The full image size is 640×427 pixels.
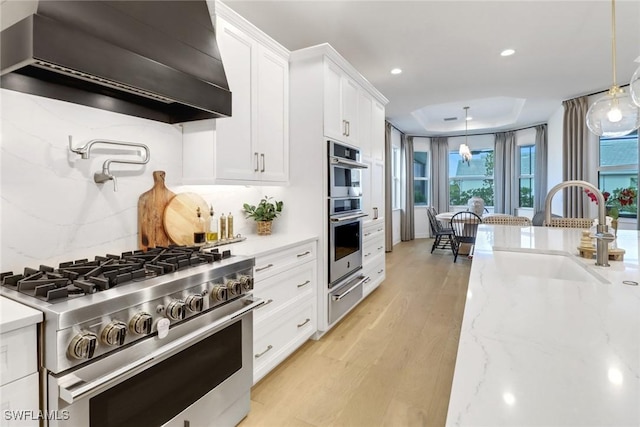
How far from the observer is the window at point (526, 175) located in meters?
7.64

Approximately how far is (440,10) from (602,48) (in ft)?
6.90

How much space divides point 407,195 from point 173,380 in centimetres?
737

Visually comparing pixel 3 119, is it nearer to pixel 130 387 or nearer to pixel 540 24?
pixel 130 387

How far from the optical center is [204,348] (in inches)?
60.6

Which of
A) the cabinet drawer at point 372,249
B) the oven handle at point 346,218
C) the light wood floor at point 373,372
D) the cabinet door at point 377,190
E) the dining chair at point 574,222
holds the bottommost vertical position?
the light wood floor at point 373,372

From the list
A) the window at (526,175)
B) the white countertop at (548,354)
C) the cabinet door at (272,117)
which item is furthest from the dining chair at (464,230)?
the white countertop at (548,354)

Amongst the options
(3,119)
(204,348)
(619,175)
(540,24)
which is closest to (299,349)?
(204,348)

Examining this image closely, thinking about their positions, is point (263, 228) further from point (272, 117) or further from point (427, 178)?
point (427, 178)

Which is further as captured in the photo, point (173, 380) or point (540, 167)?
point (540, 167)

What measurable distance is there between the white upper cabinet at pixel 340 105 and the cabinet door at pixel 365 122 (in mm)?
109

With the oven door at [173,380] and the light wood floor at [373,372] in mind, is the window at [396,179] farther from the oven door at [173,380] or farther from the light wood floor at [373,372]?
the oven door at [173,380]

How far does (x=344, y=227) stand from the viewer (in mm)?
3020

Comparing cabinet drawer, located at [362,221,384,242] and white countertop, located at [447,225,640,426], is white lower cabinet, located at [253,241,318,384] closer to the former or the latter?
cabinet drawer, located at [362,221,384,242]

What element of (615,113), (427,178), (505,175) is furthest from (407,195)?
(615,113)
